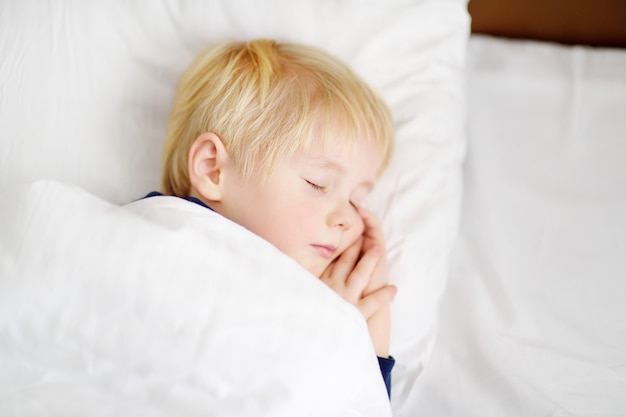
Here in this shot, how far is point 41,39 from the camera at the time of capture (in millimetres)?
1216

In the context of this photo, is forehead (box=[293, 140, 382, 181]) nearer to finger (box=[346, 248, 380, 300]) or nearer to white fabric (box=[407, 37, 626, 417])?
finger (box=[346, 248, 380, 300])

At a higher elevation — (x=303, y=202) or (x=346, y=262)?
(x=303, y=202)

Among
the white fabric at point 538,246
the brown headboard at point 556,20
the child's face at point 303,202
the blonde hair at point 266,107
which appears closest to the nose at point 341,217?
the child's face at point 303,202

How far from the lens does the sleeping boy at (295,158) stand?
1.01m

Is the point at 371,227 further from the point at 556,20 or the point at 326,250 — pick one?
the point at 556,20

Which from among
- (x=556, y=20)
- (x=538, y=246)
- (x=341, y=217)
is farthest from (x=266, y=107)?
(x=556, y=20)

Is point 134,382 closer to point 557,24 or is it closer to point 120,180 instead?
point 120,180

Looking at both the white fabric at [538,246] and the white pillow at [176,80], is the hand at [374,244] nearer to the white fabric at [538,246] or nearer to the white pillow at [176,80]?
the white pillow at [176,80]

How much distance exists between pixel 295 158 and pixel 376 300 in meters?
0.27

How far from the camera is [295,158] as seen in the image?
1010 millimetres

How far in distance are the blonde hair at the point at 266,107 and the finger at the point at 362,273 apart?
19 cm

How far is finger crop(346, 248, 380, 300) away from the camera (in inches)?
42.2

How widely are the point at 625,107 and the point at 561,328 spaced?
534mm

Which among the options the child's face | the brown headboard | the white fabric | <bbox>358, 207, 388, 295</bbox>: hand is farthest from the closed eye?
the brown headboard
